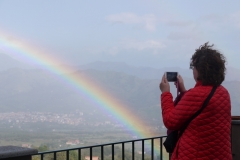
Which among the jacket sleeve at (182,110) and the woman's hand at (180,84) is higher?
the woman's hand at (180,84)

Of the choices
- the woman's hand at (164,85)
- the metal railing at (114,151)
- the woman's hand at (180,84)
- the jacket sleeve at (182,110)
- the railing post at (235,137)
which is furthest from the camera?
the railing post at (235,137)

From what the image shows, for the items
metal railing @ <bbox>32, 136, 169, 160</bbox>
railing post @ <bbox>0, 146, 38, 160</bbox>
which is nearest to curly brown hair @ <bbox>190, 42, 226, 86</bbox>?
railing post @ <bbox>0, 146, 38, 160</bbox>

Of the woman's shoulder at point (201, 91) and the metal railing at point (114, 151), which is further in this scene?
the metal railing at point (114, 151)

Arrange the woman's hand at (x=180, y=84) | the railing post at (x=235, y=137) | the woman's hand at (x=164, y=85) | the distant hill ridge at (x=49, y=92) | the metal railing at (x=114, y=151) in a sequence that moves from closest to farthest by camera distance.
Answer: the woman's hand at (x=164, y=85) < the woman's hand at (x=180, y=84) < the metal railing at (x=114, y=151) < the railing post at (x=235, y=137) < the distant hill ridge at (x=49, y=92)

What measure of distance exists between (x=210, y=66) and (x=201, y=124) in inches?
18.4

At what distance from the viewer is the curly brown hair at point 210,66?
2.82 metres

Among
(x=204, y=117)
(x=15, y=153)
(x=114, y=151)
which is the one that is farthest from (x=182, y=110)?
(x=114, y=151)

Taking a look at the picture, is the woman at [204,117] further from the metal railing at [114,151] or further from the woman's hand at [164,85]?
the metal railing at [114,151]

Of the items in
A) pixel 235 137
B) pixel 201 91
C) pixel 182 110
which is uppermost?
pixel 201 91

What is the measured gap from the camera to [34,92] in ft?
197

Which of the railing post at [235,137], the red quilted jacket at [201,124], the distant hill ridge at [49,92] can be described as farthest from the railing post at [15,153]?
the distant hill ridge at [49,92]

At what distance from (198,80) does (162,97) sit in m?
0.32

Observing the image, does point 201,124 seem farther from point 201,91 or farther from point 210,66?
point 210,66

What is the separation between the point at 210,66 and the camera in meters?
2.83
